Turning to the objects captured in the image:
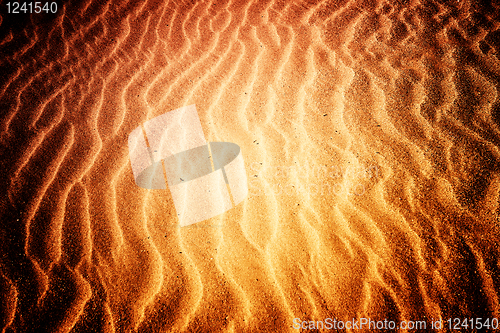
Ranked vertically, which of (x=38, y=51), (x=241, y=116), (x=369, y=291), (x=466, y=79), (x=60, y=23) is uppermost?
(x=60, y=23)

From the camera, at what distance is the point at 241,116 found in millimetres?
2781

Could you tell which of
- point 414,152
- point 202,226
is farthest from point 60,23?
point 414,152

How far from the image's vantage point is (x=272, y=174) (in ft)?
7.72

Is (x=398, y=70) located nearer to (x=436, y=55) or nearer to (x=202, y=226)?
(x=436, y=55)

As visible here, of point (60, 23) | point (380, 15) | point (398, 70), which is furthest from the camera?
point (60, 23)

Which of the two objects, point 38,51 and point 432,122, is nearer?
point 432,122

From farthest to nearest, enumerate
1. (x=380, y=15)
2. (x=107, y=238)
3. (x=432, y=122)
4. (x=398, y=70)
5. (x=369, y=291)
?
(x=380, y=15), (x=398, y=70), (x=432, y=122), (x=107, y=238), (x=369, y=291)

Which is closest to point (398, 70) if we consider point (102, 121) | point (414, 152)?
point (414, 152)

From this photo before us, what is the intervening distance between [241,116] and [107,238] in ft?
5.20

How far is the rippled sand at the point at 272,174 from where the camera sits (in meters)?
1.78

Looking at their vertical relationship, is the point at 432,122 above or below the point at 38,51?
below

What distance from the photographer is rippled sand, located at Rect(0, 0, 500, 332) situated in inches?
69.9

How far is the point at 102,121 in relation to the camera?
2.88 metres

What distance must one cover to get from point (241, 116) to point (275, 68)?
32.2 inches
